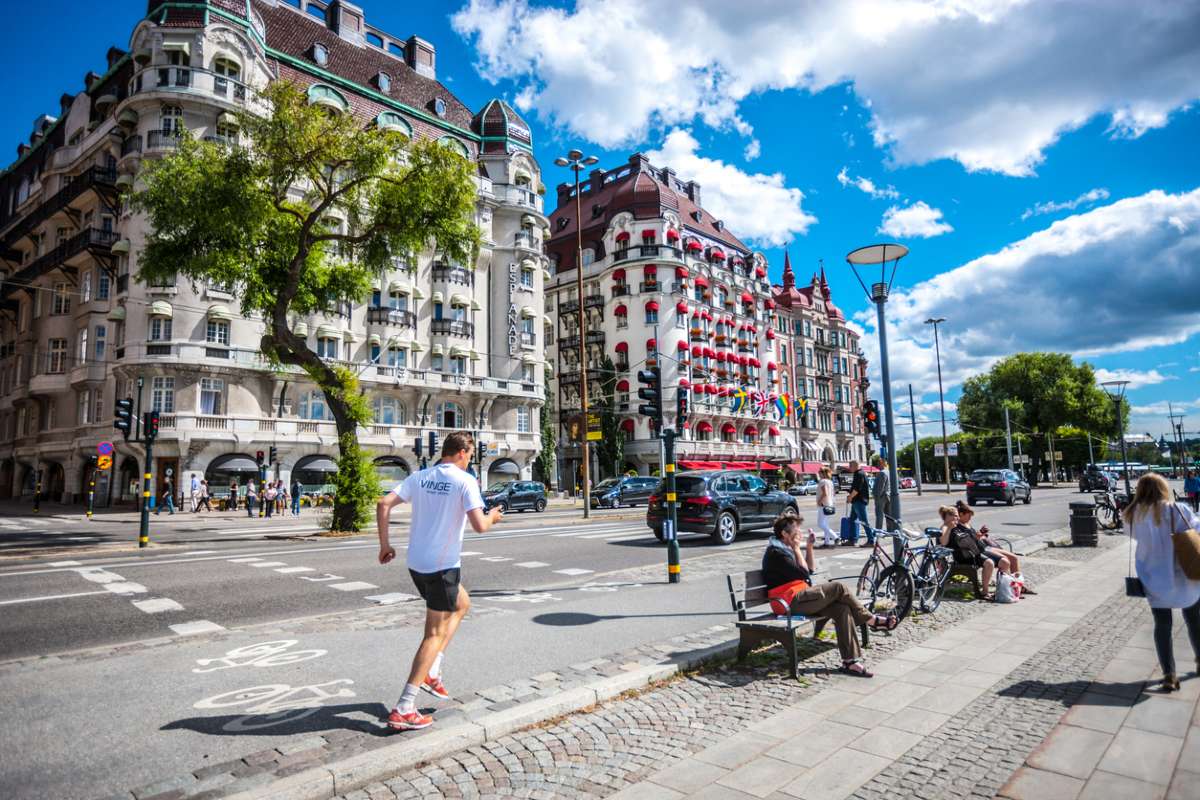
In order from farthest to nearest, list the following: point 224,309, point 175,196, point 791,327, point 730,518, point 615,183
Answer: point 791,327 < point 615,183 < point 224,309 < point 175,196 < point 730,518

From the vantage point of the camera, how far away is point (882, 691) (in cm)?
520

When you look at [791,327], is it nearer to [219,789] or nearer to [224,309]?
[224,309]

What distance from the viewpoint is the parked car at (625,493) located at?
3638 centimetres

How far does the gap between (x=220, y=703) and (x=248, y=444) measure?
34.0 metres

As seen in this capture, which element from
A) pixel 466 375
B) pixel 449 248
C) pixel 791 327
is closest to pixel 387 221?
pixel 449 248

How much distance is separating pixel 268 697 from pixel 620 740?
2.73m

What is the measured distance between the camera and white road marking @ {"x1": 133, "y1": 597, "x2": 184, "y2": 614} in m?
8.38

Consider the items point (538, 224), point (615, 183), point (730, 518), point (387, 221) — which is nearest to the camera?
point (730, 518)

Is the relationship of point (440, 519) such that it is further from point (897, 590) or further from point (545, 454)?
point (545, 454)

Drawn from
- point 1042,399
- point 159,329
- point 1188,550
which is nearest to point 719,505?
point 1188,550

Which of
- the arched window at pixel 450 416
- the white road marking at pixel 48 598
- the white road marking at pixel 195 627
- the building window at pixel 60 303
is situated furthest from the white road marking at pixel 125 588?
the building window at pixel 60 303

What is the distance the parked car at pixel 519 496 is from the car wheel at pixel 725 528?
18.1 m

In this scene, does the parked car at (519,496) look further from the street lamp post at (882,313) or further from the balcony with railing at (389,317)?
the street lamp post at (882,313)

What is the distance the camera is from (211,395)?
114ft
